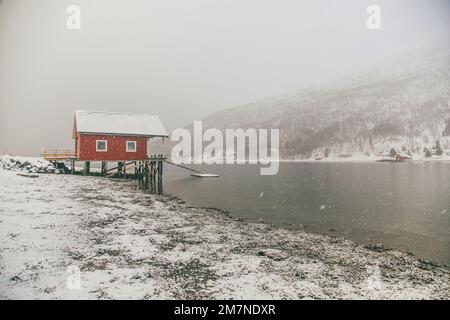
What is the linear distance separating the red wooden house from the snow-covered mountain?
250ft

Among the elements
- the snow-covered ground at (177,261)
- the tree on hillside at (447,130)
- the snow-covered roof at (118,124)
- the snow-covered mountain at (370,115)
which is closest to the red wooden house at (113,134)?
the snow-covered roof at (118,124)

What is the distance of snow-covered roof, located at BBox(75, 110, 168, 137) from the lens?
2222cm

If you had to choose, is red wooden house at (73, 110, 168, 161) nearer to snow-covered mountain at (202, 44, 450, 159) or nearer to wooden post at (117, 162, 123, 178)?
wooden post at (117, 162, 123, 178)

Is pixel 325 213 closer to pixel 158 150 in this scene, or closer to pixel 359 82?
pixel 158 150

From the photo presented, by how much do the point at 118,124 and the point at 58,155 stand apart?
754 cm

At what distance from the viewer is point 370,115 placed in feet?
409

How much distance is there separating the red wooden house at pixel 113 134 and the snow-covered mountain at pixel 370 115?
7609cm

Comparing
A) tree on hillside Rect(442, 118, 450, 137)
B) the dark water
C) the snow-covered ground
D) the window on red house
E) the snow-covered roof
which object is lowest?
the dark water

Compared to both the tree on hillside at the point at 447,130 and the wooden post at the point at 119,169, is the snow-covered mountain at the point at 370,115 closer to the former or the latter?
the tree on hillside at the point at 447,130

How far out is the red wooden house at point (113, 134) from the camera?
22.4 meters

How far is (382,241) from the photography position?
13.3m

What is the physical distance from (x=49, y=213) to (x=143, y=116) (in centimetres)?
1266

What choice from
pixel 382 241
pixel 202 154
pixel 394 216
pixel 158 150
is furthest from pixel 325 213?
pixel 202 154

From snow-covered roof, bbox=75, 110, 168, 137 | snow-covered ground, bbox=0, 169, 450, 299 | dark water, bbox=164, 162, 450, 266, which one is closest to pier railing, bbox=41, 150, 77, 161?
snow-covered roof, bbox=75, 110, 168, 137
